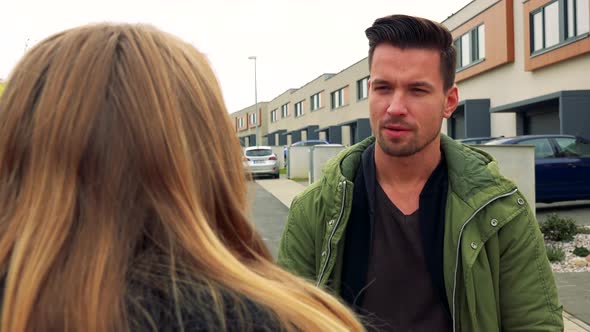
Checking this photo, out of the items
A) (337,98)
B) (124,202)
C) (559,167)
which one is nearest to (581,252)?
(559,167)

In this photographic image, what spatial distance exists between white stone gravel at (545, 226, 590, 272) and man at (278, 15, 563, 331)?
18.7ft

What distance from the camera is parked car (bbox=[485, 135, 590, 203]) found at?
11953 millimetres

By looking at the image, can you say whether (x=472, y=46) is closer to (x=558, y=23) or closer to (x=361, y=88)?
(x=558, y=23)

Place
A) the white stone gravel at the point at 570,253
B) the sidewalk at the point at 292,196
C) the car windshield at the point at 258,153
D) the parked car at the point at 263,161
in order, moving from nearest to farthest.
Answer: the sidewalk at the point at 292,196, the white stone gravel at the point at 570,253, the parked car at the point at 263,161, the car windshield at the point at 258,153

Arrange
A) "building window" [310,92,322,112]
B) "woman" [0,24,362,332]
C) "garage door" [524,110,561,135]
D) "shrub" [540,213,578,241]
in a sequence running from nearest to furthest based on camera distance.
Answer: "woman" [0,24,362,332], "shrub" [540,213,578,241], "garage door" [524,110,561,135], "building window" [310,92,322,112]

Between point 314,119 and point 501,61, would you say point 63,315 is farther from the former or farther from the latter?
point 314,119

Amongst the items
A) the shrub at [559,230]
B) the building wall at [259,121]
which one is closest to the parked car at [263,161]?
the shrub at [559,230]

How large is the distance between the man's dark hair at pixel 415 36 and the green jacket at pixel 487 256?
453mm

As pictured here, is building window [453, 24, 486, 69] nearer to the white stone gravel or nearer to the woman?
the white stone gravel

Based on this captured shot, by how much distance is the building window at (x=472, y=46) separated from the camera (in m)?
25.2

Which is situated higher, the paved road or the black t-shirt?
the black t-shirt

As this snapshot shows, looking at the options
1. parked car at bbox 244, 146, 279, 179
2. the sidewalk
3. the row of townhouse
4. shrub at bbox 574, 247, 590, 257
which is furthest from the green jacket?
parked car at bbox 244, 146, 279, 179

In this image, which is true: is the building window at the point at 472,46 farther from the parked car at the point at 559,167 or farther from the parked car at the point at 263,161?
the parked car at the point at 559,167

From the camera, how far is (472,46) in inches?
1028
